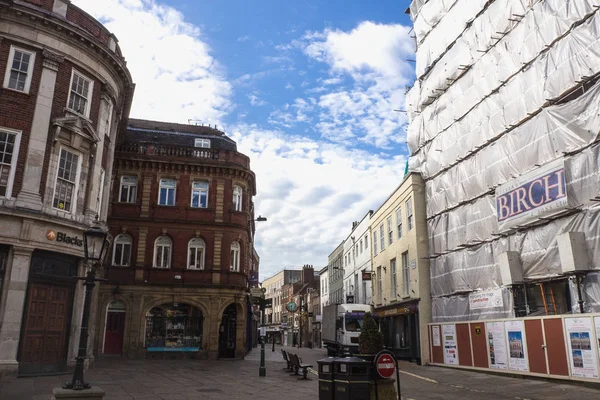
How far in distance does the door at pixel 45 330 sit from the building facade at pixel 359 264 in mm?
23635

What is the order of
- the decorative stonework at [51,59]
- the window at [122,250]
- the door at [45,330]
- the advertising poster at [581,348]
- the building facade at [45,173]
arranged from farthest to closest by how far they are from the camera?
1. the window at [122,250]
2. the decorative stonework at [51,59]
3. the door at [45,330]
4. the building facade at [45,173]
5. the advertising poster at [581,348]

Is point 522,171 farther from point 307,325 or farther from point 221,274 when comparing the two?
point 307,325

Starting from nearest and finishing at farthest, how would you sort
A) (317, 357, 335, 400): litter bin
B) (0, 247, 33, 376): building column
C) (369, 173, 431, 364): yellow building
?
(317, 357, 335, 400): litter bin → (0, 247, 33, 376): building column → (369, 173, 431, 364): yellow building

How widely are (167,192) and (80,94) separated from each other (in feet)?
40.8

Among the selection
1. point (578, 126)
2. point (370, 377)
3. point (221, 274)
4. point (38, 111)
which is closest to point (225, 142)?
point (221, 274)

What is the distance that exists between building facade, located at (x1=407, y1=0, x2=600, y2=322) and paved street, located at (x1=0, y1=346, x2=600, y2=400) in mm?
2900

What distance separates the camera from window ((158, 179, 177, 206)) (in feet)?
104

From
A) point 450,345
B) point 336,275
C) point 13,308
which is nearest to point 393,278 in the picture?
point 450,345

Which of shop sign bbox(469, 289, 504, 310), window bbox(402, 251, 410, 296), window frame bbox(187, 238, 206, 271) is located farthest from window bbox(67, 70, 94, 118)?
window bbox(402, 251, 410, 296)

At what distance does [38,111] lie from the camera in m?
18.2

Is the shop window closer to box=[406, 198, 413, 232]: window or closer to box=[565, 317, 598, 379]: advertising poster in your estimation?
box=[406, 198, 413, 232]: window

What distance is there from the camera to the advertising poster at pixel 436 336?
24.0 meters

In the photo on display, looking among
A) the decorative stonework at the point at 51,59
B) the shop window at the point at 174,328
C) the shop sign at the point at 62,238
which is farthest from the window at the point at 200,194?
the decorative stonework at the point at 51,59

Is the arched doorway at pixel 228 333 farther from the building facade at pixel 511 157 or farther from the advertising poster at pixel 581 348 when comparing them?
the advertising poster at pixel 581 348
